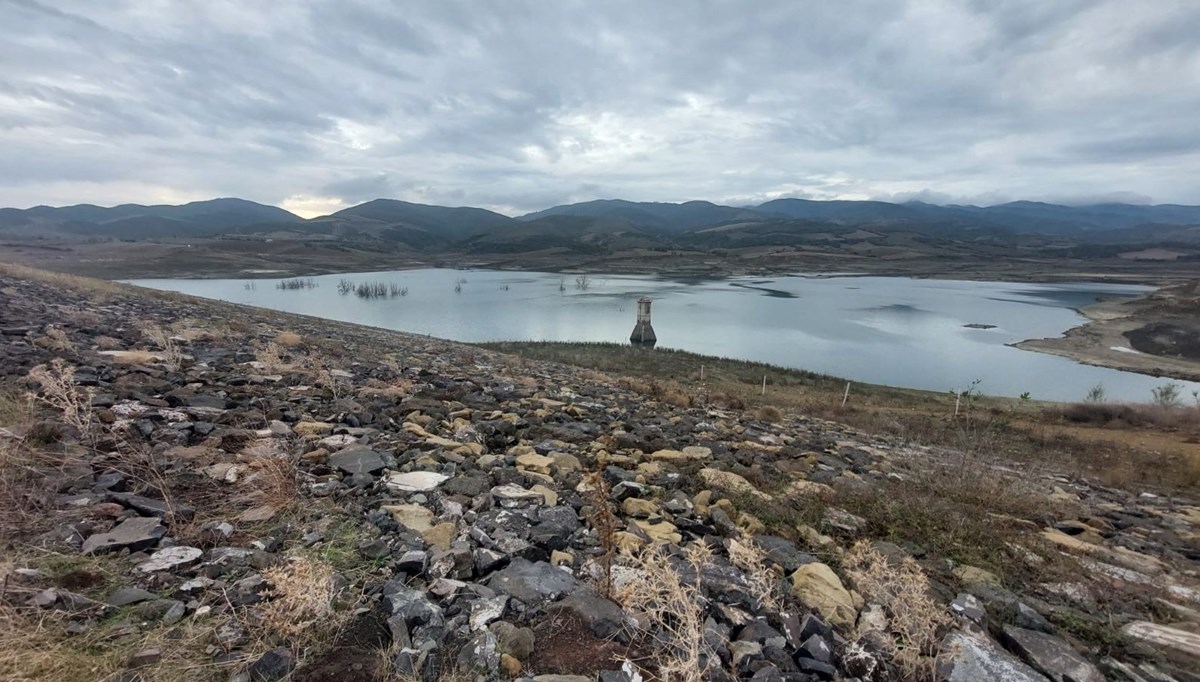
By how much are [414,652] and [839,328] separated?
55780 mm

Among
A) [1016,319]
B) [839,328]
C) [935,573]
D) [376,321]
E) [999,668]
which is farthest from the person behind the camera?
[1016,319]

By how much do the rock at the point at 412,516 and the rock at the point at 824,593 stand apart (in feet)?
8.12

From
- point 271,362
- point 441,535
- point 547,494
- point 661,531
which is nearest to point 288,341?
point 271,362

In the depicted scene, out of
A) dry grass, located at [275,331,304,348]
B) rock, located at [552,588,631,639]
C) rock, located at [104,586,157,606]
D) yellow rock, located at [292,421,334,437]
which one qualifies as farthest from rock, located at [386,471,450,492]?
dry grass, located at [275,331,304,348]

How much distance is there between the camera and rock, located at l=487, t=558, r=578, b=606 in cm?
300

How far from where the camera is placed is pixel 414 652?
243cm

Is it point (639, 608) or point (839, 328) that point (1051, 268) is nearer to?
point (839, 328)

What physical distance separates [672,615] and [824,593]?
1.10 metres

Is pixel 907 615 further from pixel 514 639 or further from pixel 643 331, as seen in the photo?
pixel 643 331

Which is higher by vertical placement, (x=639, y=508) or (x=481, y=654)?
(x=481, y=654)

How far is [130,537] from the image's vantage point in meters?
2.97

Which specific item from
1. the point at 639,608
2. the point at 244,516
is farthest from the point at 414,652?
the point at 244,516

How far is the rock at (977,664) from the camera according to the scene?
267cm

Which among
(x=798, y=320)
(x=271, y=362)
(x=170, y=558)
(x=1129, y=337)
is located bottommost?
(x=1129, y=337)
